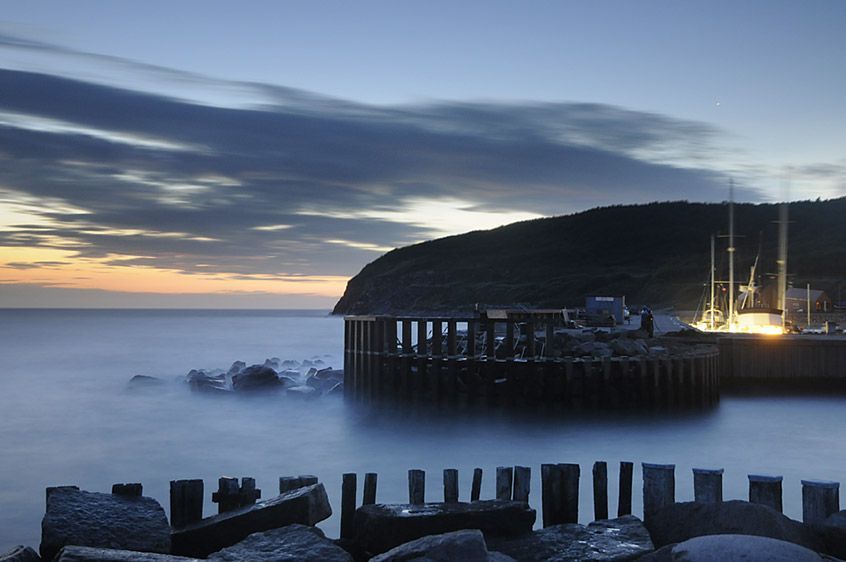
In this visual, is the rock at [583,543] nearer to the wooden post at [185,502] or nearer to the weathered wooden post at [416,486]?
the weathered wooden post at [416,486]

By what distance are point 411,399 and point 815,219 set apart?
172329mm

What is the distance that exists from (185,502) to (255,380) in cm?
2604

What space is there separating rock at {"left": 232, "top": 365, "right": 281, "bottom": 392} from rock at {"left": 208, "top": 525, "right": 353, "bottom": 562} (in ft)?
86.0

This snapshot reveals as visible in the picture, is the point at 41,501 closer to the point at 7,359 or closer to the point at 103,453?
the point at 103,453

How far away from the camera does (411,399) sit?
90.6 ft

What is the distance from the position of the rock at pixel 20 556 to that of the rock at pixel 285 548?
5.45 ft

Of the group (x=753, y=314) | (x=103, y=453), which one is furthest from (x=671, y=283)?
(x=103, y=453)

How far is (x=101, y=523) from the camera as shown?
790cm

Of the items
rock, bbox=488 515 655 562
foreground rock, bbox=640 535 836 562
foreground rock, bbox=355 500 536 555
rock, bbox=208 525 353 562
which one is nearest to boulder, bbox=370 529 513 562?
rock, bbox=208 525 353 562

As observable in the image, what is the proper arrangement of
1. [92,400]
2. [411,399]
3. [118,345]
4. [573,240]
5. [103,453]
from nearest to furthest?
[103,453] → [411,399] → [92,400] → [118,345] → [573,240]

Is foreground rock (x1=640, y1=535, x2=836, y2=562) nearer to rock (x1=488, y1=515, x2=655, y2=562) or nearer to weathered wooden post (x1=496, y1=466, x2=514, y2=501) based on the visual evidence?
rock (x1=488, y1=515, x2=655, y2=562)

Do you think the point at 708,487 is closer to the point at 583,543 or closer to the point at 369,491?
the point at 583,543

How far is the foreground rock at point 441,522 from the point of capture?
26.2 feet

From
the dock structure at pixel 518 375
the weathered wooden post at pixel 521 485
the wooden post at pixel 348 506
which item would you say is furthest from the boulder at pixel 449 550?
the dock structure at pixel 518 375
